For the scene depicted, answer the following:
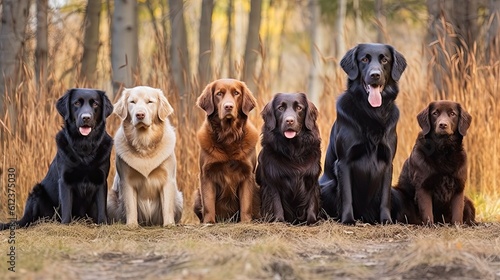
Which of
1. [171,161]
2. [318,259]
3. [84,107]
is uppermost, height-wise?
[84,107]

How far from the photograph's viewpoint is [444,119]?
6242 millimetres

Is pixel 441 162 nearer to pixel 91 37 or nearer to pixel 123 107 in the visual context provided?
pixel 123 107

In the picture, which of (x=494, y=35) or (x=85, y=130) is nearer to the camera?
(x=85, y=130)

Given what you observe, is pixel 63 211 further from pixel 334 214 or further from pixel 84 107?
pixel 334 214

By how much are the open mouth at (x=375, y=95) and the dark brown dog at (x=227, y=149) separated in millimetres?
944

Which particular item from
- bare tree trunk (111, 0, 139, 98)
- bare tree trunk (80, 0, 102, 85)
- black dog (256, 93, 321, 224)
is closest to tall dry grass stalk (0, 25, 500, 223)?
bare tree trunk (111, 0, 139, 98)

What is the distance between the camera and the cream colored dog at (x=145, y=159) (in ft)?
20.9

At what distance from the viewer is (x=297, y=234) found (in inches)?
229

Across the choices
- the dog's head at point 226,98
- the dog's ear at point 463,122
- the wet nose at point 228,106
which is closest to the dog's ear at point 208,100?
the dog's head at point 226,98

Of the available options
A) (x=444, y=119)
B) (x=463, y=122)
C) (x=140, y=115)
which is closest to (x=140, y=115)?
(x=140, y=115)

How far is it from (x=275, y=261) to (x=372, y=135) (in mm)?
2111

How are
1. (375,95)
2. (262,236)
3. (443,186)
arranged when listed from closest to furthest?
(262,236), (375,95), (443,186)

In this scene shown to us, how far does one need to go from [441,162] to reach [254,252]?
88.5 inches

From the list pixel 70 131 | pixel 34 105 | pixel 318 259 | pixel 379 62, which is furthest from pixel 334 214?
pixel 34 105
